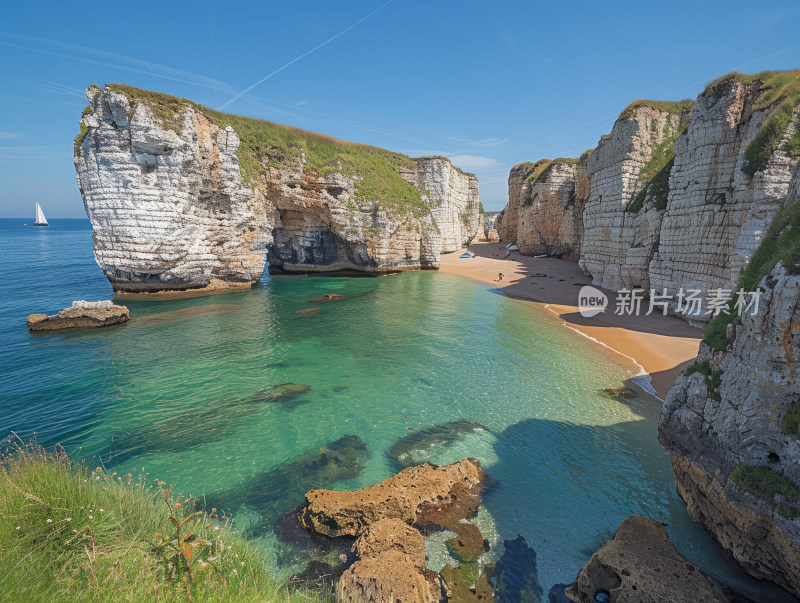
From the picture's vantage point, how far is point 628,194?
22.9 m

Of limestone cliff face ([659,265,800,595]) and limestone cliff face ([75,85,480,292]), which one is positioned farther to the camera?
limestone cliff face ([75,85,480,292])

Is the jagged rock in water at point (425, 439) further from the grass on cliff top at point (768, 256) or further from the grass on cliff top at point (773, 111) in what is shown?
the grass on cliff top at point (773, 111)

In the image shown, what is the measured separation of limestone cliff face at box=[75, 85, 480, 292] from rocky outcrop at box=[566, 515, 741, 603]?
2790cm

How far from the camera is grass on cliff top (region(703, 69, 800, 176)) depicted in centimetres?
1346

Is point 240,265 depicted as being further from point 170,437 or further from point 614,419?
point 614,419

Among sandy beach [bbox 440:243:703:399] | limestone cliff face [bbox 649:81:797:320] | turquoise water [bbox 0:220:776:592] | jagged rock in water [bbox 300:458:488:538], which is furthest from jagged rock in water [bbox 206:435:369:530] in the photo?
limestone cliff face [bbox 649:81:797:320]

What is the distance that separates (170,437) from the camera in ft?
31.9

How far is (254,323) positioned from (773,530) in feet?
68.4

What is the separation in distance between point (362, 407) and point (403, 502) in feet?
15.3

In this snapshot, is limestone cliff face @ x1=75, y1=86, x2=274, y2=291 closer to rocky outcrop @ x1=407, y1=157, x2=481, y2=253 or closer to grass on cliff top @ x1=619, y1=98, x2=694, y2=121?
rocky outcrop @ x1=407, y1=157, x2=481, y2=253

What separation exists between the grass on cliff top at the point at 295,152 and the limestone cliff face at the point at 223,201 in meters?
0.12

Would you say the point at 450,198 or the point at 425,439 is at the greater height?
the point at 450,198

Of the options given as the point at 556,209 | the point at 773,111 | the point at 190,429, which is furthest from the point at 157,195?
the point at 556,209

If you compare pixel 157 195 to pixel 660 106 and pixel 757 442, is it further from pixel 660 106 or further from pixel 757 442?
pixel 660 106
